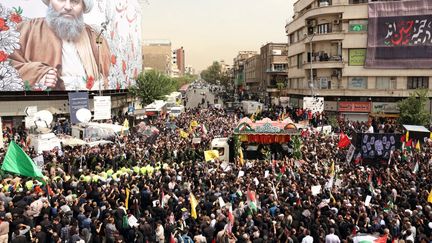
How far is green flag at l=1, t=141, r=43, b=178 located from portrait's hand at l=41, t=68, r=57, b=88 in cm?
3239

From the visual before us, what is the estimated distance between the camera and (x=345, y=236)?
11.2 metres

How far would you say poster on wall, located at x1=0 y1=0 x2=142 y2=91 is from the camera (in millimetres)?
41506

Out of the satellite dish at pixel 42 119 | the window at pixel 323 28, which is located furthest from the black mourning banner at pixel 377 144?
the window at pixel 323 28

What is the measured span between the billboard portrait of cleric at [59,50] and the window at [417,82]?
32845 mm

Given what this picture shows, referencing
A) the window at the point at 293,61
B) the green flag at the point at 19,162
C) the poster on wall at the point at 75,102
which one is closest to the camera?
the green flag at the point at 19,162

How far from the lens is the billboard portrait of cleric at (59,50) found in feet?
140

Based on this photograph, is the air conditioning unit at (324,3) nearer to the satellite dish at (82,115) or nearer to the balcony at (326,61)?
the balcony at (326,61)

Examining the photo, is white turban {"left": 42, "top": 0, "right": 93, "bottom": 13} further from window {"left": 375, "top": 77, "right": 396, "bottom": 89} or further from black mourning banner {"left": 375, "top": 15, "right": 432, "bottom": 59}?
window {"left": 375, "top": 77, "right": 396, "bottom": 89}

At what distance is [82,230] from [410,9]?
134 ft

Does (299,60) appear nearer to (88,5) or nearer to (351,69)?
(351,69)

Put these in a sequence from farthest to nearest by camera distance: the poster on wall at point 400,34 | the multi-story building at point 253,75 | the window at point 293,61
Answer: the multi-story building at point 253,75, the window at point 293,61, the poster on wall at point 400,34

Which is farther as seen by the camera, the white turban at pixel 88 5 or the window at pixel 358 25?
A: the white turban at pixel 88 5

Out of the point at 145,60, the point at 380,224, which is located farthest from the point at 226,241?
the point at 145,60

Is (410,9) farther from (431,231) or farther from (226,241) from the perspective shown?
(226,241)
